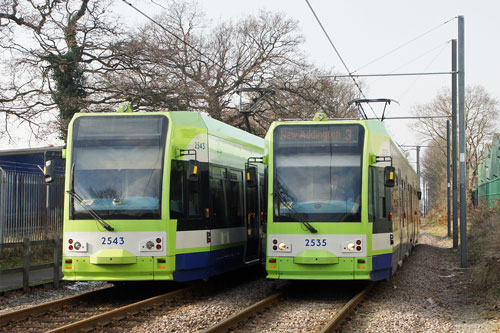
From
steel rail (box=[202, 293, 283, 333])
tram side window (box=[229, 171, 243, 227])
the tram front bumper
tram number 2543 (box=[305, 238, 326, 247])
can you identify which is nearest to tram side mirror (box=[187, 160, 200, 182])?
the tram front bumper

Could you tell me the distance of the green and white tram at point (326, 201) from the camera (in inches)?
487

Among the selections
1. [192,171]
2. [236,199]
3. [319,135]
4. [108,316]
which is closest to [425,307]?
[319,135]

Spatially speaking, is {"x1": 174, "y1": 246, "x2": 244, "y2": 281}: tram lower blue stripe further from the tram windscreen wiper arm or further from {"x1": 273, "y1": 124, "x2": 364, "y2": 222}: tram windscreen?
A: {"x1": 273, "y1": 124, "x2": 364, "y2": 222}: tram windscreen

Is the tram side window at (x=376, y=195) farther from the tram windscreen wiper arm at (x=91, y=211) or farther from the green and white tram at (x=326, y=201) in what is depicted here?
the tram windscreen wiper arm at (x=91, y=211)

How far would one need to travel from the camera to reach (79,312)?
11172 millimetres

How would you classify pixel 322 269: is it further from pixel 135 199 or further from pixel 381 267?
pixel 135 199

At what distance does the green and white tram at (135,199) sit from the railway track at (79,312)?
512 mm

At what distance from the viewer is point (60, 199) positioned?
65.2 ft

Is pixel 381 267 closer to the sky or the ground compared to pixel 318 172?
closer to the ground

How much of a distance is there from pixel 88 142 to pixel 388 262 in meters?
5.92

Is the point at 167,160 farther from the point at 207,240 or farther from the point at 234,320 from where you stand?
the point at 234,320

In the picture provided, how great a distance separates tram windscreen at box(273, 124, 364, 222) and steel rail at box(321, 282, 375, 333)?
56.6 inches

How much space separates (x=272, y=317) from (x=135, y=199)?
3.15m

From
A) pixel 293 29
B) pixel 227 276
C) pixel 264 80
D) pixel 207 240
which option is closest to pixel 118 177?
pixel 207 240
